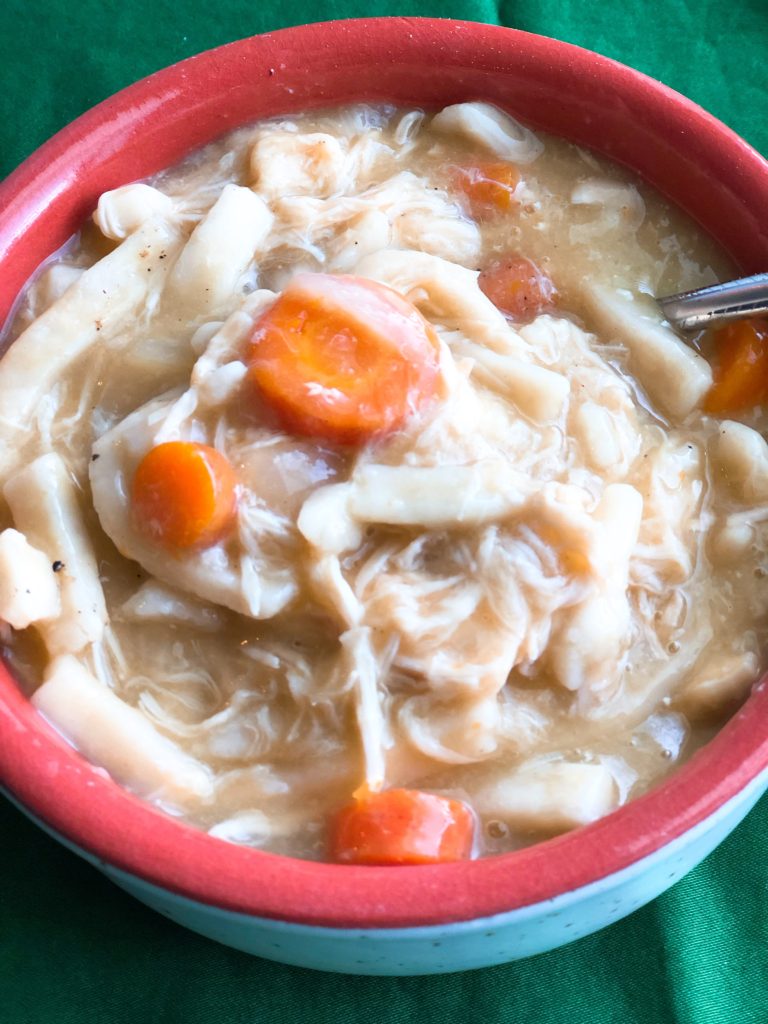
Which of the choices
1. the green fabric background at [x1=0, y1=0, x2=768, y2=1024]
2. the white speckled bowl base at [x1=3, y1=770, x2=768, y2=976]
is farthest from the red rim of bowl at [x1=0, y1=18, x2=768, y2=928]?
the green fabric background at [x1=0, y1=0, x2=768, y2=1024]

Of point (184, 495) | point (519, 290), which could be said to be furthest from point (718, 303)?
point (184, 495)

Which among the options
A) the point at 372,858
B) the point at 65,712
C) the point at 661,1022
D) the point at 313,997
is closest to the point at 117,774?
the point at 65,712

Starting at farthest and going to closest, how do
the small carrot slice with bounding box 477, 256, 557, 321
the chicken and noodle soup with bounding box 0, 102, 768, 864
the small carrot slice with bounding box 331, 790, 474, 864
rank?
1. the small carrot slice with bounding box 477, 256, 557, 321
2. the chicken and noodle soup with bounding box 0, 102, 768, 864
3. the small carrot slice with bounding box 331, 790, 474, 864

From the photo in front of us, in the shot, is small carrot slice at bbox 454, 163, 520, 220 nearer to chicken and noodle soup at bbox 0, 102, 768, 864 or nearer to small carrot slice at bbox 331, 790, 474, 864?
chicken and noodle soup at bbox 0, 102, 768, 864

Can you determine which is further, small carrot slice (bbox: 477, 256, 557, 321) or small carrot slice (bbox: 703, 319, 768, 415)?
small carrot slice (bbox: 477, 256, 557, 321)

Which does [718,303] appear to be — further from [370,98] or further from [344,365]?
[370,98]
